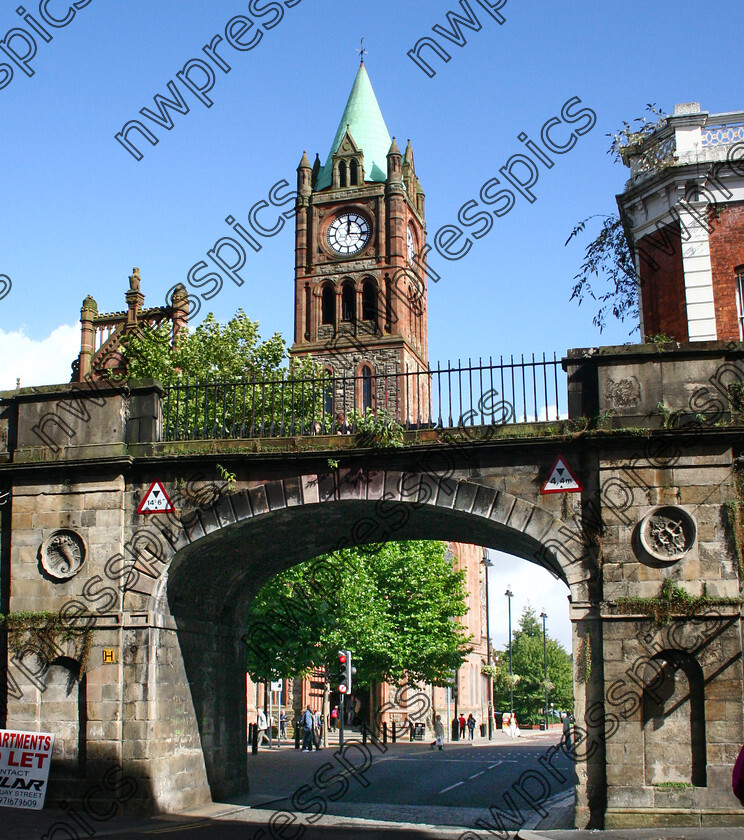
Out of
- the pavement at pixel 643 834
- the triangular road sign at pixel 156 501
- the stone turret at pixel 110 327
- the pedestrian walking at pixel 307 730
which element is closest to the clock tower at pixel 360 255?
the stone turret at pixel 110 327

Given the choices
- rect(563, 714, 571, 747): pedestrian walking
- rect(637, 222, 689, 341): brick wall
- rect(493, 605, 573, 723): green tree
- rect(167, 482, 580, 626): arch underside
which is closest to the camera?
rect(167, 482, 580, 626): arch underside

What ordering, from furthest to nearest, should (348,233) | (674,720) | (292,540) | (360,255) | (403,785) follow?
(348,233) < (360,255) < (403,785) < (292,540) < (674,720)

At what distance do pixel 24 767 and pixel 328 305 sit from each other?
200ft

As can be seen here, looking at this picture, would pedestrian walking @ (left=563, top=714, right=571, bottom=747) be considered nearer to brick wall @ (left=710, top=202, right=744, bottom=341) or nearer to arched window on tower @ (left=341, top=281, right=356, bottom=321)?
brick wall @ (left=710, top=202, right=744, bottom=341)

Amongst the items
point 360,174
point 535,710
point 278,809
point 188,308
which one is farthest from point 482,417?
point 535,710

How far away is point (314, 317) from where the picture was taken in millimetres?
71938

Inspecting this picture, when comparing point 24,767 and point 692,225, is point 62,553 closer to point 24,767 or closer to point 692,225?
point 24,767

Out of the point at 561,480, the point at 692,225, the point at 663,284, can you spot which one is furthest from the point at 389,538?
the point at 692,225

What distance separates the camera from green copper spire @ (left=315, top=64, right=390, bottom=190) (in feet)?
251

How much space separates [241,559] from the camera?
1658 centimetres

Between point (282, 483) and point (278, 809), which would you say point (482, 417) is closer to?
point (282, 483)

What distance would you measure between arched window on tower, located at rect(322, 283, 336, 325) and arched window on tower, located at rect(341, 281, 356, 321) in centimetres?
65

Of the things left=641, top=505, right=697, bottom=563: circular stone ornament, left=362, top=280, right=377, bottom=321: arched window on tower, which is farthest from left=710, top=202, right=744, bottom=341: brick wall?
left=362, top=280, right=377, bottom=321: arched window on tower

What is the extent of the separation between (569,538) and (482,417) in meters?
2.09
